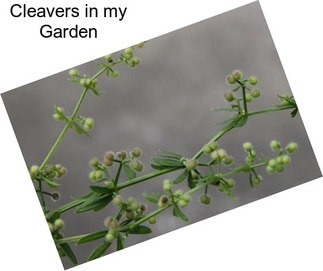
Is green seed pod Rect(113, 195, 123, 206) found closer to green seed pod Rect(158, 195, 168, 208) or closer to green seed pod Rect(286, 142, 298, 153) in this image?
green seed pod Rect(158, 195, 168, 208)

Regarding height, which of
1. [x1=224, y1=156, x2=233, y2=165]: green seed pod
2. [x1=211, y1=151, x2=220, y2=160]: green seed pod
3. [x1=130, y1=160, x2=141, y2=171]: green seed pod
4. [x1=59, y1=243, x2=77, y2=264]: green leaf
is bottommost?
[x1=59, y1=243, x2=77, y2=264]: green leaf

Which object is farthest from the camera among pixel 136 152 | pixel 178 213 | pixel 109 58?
pixel 109 58

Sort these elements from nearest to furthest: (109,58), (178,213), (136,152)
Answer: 1. (178,213)
2. (136,152)
3. (109,58)

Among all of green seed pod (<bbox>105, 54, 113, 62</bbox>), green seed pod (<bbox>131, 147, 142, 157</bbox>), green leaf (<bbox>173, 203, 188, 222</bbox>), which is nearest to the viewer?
green leaf (<bbox>173, 203, 188, 222</bbox>)

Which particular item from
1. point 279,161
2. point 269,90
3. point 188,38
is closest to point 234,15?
point 188,38

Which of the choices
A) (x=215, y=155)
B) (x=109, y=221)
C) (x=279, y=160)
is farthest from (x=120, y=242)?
(x=279, y=160)

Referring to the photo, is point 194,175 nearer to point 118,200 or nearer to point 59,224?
point 118,200

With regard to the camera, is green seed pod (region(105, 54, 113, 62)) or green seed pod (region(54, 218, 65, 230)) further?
green seed pod (region(105, 54, 113, 62))

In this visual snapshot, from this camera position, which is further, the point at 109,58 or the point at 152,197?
the point at 109,58

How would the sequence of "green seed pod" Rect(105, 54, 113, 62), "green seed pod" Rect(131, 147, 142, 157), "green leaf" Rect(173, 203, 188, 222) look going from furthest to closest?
"green seed pod" Rect(105, 54, 113, 62) < "green seed pod" Rect(131, 147, 142, 157) < "green leaf" Rect(173, 203, 188, 222)

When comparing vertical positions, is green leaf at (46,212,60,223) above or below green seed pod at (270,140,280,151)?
above

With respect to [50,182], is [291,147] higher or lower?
lower

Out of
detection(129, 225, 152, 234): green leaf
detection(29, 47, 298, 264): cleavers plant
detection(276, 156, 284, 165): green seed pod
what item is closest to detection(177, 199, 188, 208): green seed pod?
detection(29, 47, 298, 264): cleavers plant

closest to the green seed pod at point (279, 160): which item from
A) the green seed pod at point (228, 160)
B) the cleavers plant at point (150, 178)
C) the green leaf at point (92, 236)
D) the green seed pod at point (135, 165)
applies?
the cleavers plant at point (150, 178)
